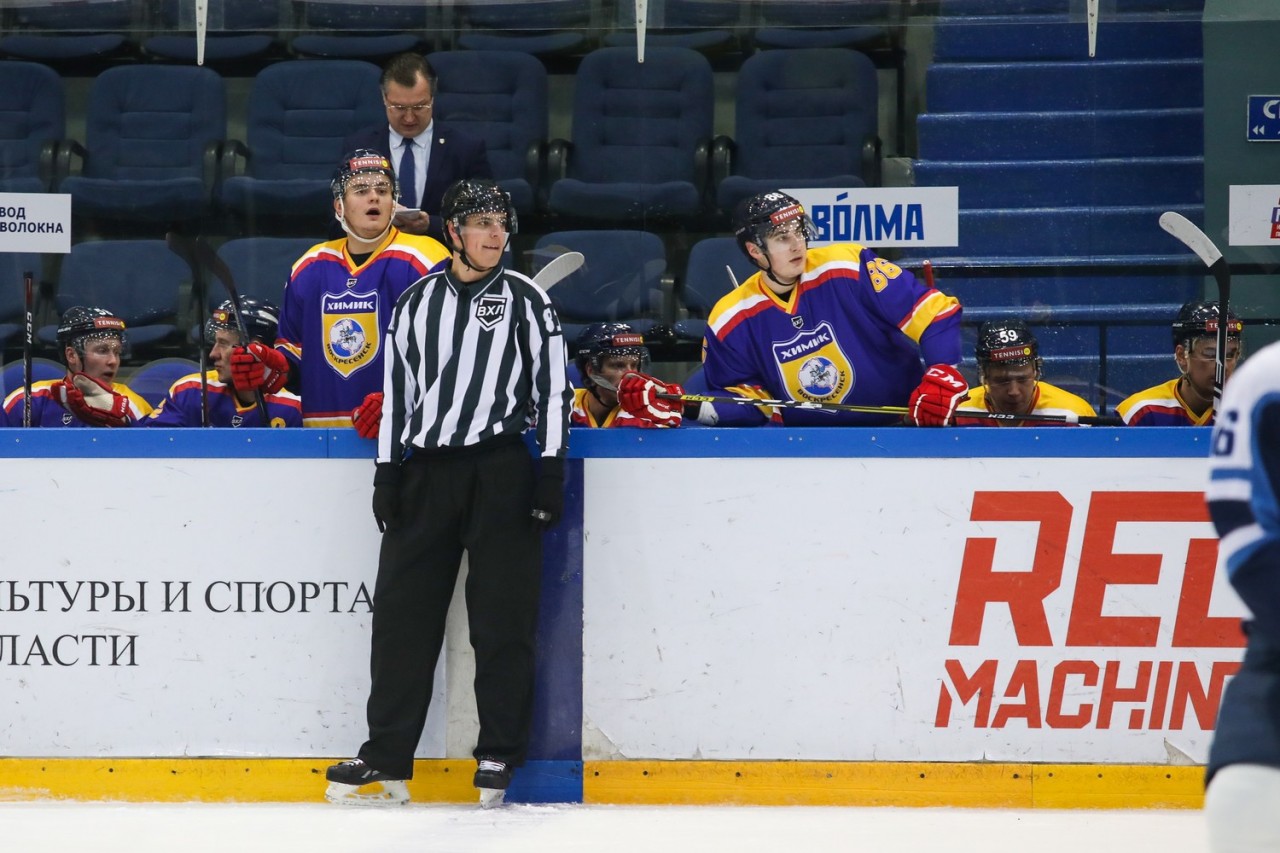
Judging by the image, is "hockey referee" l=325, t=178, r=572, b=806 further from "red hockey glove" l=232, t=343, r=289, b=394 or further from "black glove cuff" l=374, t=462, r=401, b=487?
"red hockey glove" l=232, t=343, r=289, b=394

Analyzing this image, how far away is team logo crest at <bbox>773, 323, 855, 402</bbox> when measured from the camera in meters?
3.83

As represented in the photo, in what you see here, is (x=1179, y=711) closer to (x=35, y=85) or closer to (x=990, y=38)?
(x=990, y=38)

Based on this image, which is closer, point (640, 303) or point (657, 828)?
point (657, 828)

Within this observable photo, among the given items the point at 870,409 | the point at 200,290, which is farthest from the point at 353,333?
the point at 870,409

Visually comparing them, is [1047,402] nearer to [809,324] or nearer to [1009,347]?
[1009,347]

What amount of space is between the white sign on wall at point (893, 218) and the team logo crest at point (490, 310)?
1.52 m

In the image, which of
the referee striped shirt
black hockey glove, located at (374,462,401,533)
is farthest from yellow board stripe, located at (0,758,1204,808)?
the referee striped shirt

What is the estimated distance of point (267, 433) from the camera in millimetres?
3395

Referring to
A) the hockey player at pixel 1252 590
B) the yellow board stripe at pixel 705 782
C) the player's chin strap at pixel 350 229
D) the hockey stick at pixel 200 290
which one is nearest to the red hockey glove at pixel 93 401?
the hockey stick at pixel 200 290

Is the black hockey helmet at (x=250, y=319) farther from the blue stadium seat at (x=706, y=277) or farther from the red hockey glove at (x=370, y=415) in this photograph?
the blue stadium seat at (x=706, y=277)

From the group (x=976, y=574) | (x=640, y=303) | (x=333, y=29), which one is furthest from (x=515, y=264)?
(x=976, y=574)

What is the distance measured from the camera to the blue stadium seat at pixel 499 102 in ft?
16.3

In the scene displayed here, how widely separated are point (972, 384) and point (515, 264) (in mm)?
1357

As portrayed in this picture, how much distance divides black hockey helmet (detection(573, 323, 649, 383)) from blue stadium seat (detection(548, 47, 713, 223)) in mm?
645
